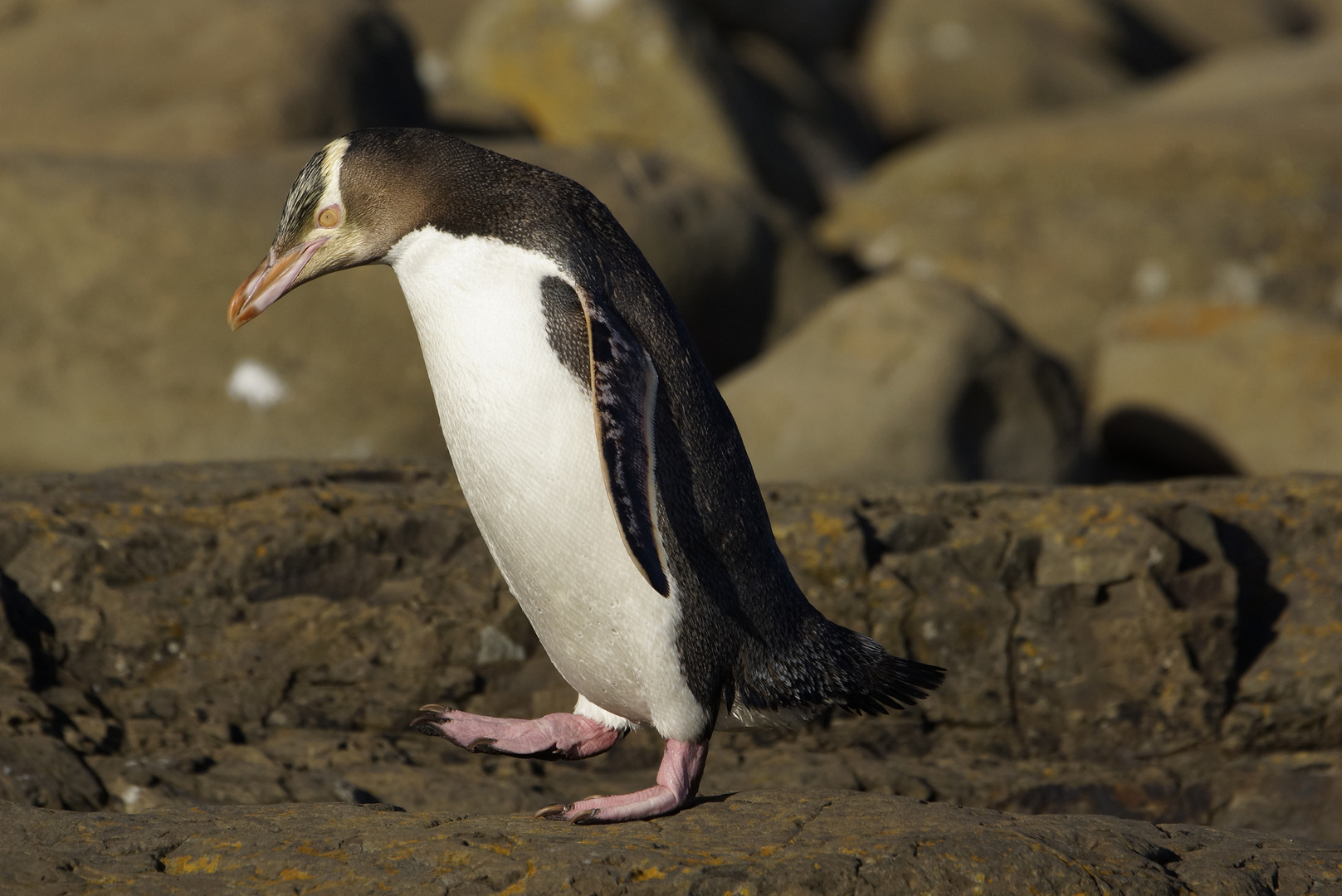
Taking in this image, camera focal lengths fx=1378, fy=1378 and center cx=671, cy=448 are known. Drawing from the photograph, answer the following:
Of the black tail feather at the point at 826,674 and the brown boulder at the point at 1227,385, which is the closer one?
the black tail feather at the point at 826,674

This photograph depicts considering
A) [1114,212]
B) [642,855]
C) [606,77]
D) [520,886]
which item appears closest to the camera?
[520,886]

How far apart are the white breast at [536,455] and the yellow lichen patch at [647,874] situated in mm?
498

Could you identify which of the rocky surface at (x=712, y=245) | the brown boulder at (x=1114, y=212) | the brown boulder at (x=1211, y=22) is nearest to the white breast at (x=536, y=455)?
the rocky surface at (x=712, y=245)

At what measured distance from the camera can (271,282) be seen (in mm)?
3031

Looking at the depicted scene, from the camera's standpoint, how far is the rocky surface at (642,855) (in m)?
2.44

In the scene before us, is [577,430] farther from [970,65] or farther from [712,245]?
[970,65]

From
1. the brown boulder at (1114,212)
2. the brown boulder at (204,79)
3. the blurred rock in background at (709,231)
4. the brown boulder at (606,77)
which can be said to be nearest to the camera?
the blurred rock in background at (709,231)

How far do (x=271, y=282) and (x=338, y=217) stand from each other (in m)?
0.21

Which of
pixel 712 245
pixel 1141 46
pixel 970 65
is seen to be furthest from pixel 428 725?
pixel 1141 46

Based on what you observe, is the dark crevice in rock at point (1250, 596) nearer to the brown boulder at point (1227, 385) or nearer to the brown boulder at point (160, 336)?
the brown boulder at point (1227, 385)

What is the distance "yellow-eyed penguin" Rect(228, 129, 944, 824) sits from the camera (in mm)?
2842

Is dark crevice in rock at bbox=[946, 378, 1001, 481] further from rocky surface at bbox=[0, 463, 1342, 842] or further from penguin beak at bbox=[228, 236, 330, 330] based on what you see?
penguin beak at bbox=[228, 236, 330, 330]

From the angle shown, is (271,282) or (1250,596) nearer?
(271,282)

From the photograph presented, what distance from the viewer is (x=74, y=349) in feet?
20.8
